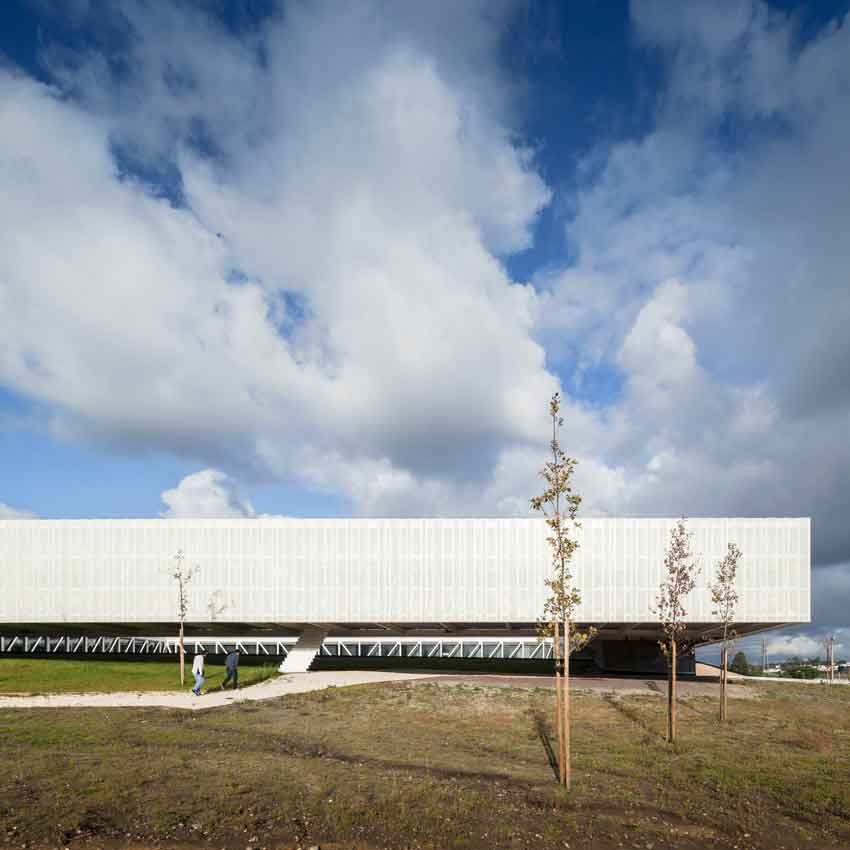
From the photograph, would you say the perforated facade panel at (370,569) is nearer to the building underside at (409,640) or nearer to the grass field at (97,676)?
the building underside at (409,640)

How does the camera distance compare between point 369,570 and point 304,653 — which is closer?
point 304,653

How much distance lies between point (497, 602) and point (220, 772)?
27058mm

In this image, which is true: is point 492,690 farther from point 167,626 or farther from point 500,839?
point 167,626

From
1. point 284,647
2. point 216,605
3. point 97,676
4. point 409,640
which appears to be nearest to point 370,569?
point 216,605

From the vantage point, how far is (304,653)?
38.9 metres

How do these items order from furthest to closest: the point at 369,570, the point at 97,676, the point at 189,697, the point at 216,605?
the point at 369,570 → the point at 216,605 → the point at 97,676 → the point at 189,697

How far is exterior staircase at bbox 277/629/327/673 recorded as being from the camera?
3784 cm

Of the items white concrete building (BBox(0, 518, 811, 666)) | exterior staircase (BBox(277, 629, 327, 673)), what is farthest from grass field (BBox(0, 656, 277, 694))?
white concrete building (BBox(0, 518, 811, 666))

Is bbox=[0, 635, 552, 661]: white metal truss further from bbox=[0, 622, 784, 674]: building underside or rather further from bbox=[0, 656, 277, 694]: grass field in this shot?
bbox=[0, 656, 277, 694]: grass field

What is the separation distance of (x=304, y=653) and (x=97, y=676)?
37.4 ft

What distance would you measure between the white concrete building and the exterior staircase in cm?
125

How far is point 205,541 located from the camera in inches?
1566

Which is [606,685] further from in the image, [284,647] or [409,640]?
[284,647]

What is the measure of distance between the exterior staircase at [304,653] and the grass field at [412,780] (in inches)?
565
